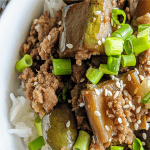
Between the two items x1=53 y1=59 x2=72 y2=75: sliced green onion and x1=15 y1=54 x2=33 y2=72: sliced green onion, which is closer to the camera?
x1=53 y1=59 x2=72 y2=75: sliced green onion

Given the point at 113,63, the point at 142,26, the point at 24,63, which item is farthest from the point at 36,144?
the point at 142,26

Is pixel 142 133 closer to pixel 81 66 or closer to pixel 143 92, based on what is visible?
pixel 143 92

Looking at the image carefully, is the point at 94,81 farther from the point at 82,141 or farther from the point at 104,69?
the point at 82,141

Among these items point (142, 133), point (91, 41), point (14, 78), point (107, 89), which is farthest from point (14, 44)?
point (142, 133)

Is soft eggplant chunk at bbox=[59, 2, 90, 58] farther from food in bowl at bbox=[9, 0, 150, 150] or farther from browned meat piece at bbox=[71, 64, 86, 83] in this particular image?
browned meat piece at bbox=[71, 64, 86, 83]

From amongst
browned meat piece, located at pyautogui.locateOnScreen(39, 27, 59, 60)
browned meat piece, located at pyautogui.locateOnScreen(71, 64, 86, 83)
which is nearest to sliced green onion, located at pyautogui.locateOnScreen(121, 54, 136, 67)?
browned meat piece, located at pyautogui.locateOnScreen(71, 64, 86, 83)

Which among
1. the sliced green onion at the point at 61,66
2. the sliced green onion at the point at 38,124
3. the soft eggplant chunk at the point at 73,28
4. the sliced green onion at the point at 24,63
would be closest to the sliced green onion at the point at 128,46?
the soft eggplant chunk at the point at 73,28
